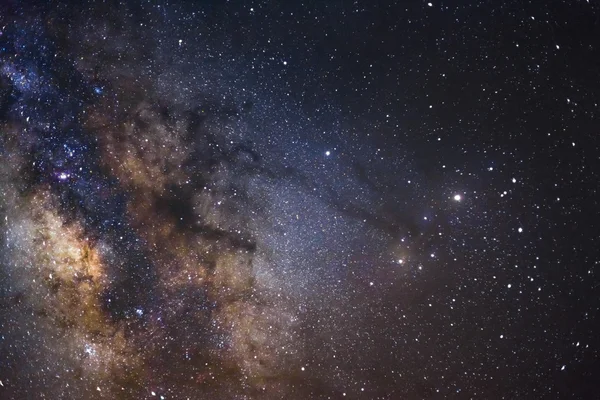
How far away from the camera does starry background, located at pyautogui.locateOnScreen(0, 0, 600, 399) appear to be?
2.27 m

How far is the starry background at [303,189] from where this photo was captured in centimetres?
227

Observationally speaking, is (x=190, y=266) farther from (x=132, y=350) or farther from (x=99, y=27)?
(x=99, y=27)

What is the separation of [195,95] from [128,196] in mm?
831

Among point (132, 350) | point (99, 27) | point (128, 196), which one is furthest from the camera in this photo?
point (132, 350)

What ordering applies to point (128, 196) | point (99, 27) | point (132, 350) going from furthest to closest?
point (132, 350) < point (128, 196) < point (99, 27)

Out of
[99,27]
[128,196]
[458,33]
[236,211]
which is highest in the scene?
[99,27]

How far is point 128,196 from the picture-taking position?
2.41 metres

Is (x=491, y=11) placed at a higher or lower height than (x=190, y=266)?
higher

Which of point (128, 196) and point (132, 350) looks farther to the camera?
point (132, 350)

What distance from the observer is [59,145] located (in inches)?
95.4

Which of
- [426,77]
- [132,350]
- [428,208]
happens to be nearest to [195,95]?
[426,77]

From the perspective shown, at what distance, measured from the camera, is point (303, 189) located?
2377 mm

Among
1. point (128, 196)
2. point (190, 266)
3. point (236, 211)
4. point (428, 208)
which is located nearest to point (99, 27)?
point (128, 196)

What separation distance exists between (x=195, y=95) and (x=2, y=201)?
1758 mm
